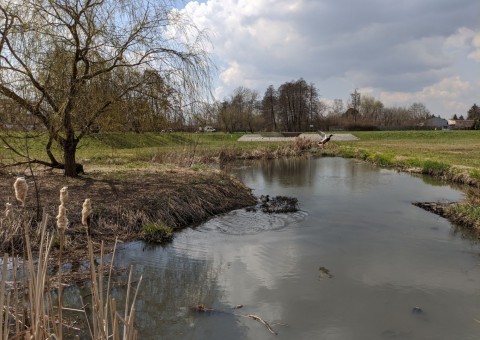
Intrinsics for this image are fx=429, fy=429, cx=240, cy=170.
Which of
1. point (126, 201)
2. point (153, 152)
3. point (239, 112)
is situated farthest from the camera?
point (239, 112)

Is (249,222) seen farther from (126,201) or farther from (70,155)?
(70,155)

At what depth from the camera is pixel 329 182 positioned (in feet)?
56.5

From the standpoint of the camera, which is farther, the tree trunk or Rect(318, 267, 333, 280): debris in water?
the tree trunk

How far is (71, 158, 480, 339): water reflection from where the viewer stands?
536 cm

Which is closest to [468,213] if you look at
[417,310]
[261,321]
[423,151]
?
[417,310]

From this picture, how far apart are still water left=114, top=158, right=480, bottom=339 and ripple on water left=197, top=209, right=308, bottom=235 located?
0.08 feet

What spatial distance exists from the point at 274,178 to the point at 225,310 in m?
13.3

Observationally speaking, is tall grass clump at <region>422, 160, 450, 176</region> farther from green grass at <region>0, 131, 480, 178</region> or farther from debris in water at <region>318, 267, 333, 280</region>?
debris in water at <region>318, 267, 333, 280</region>

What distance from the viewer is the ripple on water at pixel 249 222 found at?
9.94m

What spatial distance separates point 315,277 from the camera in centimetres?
695

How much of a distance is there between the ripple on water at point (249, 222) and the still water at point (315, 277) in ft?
0.08

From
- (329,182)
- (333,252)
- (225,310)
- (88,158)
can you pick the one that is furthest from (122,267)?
(88,158)

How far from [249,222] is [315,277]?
3810 mm

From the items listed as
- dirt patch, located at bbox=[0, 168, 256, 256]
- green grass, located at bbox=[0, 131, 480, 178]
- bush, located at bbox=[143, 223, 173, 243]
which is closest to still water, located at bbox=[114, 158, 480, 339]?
bush, located at bbox=[143, 223, 173, 243]
